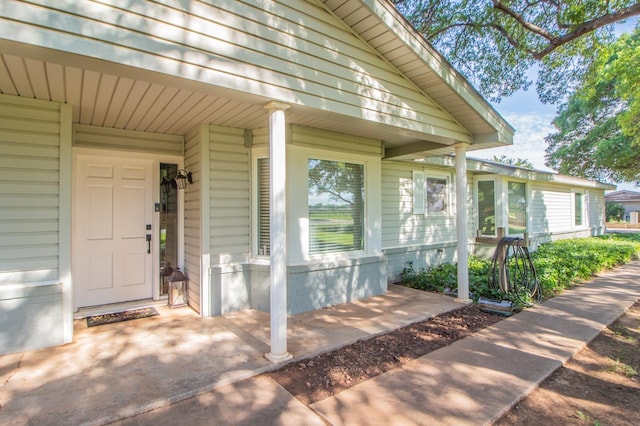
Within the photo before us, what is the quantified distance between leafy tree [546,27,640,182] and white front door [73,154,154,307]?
34.3ft

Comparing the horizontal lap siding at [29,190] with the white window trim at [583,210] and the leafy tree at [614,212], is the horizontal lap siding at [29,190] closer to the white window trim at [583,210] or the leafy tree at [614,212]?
the white window trim at [583,210]

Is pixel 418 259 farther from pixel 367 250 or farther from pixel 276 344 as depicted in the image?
pixel 276 344

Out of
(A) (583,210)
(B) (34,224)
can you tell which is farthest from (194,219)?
(A) (583,210)

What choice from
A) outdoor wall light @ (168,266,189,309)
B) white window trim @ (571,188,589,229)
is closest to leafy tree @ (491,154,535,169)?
white window trim @ (571,188,589,229)

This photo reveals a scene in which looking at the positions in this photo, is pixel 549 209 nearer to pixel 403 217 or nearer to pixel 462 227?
pixel 403 217

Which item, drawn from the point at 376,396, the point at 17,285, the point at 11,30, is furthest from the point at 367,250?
the point at 11,30

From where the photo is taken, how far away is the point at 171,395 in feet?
8.26

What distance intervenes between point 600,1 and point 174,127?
8225mm

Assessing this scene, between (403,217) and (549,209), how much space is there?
7312 millimetres

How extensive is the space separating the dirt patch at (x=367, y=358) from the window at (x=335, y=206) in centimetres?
162

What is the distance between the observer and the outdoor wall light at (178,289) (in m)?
4.66

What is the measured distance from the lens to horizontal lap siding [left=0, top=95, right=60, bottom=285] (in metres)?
3.21

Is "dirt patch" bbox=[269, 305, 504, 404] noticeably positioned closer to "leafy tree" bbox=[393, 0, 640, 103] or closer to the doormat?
the doormat

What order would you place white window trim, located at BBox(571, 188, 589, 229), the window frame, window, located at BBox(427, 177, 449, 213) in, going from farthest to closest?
1. white window trim, located at BBox(571, 188, 589, 229)
2. window, located at BBox(427, 177, 449, 213)
3. the window frame
